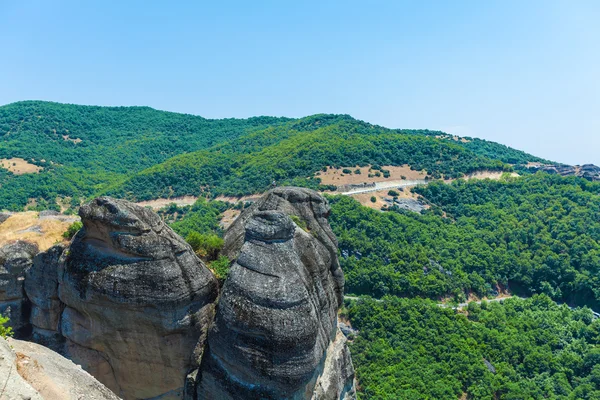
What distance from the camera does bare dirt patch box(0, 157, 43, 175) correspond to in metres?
121

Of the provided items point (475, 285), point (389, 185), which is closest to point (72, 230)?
point (475, 285)

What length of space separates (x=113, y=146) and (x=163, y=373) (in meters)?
175

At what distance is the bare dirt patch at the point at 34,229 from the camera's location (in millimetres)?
21828

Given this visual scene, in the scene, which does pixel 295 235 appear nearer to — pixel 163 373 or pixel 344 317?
pixel 163 373

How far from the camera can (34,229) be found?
22.7 metres

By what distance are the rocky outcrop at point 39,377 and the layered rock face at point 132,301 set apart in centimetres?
553

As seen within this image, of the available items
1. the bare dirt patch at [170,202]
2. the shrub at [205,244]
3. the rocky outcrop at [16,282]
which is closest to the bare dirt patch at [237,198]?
the bare dirt patch at [170,202]

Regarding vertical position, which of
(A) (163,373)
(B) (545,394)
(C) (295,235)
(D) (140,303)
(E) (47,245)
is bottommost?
(B) (545,394)

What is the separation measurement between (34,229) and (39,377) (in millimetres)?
14006

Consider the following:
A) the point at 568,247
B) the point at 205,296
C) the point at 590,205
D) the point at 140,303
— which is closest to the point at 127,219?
the point at 140,303

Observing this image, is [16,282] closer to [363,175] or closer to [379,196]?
[379,196]

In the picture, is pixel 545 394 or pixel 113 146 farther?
pixel 113 146

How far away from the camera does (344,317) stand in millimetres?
59938

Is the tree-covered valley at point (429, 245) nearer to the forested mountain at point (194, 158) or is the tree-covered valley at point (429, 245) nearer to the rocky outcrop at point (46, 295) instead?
the forested mountain at point (194, 158)
